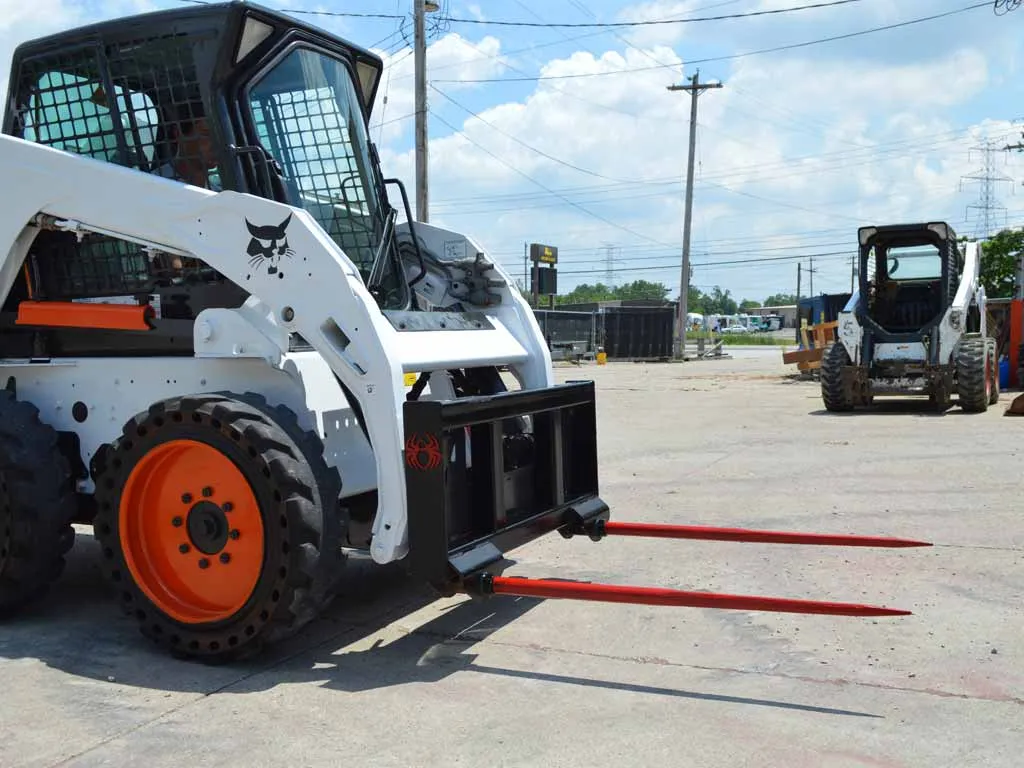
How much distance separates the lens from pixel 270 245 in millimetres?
4562

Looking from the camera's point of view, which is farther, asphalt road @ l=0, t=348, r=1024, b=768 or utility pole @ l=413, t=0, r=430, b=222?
utility pole @ l=413, t=0, r=430, b=222

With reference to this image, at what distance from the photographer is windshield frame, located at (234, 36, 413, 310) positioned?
509 centimetres

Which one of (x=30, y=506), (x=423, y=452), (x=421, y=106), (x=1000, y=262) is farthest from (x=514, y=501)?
(x=1000, y=262)

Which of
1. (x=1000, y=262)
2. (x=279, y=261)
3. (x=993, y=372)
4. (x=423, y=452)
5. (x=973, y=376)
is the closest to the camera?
(x=423, y=452)

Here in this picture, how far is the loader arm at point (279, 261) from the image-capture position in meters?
4.41

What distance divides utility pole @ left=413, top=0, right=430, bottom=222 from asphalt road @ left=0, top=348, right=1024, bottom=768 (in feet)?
51.1

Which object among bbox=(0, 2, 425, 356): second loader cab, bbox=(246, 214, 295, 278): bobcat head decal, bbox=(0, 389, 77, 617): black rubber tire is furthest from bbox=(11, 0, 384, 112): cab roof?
bbox=(0, 389, 77, 617): black rubber tire

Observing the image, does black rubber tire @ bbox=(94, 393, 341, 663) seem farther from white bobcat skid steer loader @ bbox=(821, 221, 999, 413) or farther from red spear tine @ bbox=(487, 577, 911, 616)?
white bobcat skid steer loader @ bbox=(821, 221, 999, 413)

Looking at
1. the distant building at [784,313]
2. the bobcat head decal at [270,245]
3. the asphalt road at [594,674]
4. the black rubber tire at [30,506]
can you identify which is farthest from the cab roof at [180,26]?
the distant building at [784,313]

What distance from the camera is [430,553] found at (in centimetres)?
434

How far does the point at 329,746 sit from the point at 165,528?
5.07 feet

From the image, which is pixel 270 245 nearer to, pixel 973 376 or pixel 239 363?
pixel 239 363

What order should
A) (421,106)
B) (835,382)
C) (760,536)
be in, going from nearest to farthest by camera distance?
(760,536), (835,382), (421,106)

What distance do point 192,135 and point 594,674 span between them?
3.21 m
